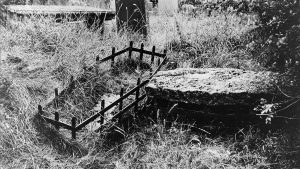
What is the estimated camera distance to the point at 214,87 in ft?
12.5

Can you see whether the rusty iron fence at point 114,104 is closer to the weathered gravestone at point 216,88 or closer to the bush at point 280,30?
the weathered gravestone at point 216,88

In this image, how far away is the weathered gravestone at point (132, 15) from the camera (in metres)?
6.77

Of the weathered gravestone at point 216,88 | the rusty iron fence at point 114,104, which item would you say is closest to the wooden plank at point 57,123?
the rusty iron fence at point 114,104

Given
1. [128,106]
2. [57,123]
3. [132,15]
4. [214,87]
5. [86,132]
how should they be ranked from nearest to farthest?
1. [57,123]
2. [86,132]
3. [214,87]
4. [128,106]
5. [132,15]

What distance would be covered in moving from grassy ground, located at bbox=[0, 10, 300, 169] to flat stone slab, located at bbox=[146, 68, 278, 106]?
11.4 inches

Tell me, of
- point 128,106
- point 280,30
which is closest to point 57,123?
point 128,106

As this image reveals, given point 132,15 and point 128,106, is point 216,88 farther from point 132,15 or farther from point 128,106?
point 132,15

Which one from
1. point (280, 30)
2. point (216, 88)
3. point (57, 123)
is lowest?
point (57, 123)

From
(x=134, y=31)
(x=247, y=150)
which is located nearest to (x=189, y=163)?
(x=247, y=150)

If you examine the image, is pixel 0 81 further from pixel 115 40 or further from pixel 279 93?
pixel 279 93

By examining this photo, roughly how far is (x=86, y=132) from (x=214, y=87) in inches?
60.6

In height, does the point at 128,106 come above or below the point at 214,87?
below

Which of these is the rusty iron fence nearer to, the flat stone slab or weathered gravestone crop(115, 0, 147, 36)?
the flat stone slab

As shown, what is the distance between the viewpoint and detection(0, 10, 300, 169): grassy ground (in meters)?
3.36
